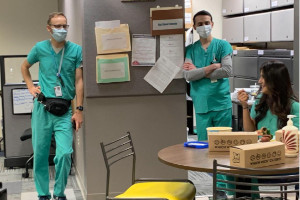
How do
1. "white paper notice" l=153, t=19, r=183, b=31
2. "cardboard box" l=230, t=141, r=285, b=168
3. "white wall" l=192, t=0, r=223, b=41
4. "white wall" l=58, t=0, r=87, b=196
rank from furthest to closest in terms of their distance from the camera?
"white wall" l=192, t=0, r=223, b=41, "white wall" l=58, t=0, r=87, b=196, "white paper notice" l=153, t=19, r=183, b=31, "cardboard box" l=230, t=141, r=285, b=168

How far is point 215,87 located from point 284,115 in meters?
0.99

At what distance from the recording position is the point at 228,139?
3.09 meters

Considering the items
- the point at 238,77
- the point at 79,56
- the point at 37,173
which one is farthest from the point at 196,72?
the point at 238,77

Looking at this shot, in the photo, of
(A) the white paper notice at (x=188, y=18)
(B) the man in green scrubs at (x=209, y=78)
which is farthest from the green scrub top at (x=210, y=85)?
(A) the white paper notice at (x=188, y=18)

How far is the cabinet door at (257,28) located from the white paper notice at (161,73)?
2572mm

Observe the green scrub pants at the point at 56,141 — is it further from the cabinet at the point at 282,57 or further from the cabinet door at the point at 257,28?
the cabinet door at the point at 257,28

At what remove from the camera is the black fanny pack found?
4316 mm

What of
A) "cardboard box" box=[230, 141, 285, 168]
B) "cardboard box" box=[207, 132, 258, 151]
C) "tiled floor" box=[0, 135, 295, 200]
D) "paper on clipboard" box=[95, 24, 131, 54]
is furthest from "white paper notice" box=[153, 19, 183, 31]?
"cardboard box" box=[230, 141, 285, 168]

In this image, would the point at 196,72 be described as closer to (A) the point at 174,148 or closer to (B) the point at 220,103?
(B) the point at 220,103

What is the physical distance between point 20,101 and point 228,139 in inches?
140

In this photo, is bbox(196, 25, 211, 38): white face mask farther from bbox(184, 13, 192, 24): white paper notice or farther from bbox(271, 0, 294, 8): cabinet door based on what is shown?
bbox(184, 13, 192, 24): white paper notice

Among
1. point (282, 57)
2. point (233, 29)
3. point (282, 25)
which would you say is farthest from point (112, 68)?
point (233, 29)

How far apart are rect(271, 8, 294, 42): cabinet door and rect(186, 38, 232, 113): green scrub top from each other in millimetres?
1876

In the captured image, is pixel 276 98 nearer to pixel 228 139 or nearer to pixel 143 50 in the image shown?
pixel 228 139
